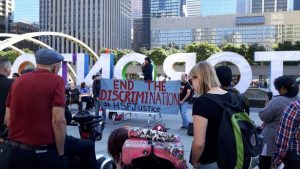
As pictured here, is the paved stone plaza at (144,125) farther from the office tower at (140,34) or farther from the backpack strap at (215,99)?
the office tower at (140,34)

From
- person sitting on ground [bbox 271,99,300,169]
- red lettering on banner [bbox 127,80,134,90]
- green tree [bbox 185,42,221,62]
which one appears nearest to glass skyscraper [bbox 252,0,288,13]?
green tree [bbox 185,42,221,62]

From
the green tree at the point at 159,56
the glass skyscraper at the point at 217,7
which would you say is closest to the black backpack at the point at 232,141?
the green tree at the point at 159,56

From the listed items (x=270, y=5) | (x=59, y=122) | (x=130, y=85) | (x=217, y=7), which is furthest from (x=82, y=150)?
(x=270, y=5)

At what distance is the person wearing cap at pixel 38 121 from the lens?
3.39 metres

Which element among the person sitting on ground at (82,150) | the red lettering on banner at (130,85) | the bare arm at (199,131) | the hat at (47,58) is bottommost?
the person sitting on ground at (82,150)

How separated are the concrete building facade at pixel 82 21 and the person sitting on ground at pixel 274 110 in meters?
139

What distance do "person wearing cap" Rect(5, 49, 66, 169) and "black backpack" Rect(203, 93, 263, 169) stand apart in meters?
1.32

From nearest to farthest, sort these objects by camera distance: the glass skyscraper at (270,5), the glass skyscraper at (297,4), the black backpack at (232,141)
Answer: the black backpack at (232,141), the glass skyscraper at (297,4), the glass skyscraper at (270,5)

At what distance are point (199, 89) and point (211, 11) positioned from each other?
176 meters

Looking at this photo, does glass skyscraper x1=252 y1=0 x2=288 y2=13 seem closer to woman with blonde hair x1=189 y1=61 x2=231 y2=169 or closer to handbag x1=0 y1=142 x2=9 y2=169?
woman with blonde hair x1=189 y1=61 x2=231 y2=169

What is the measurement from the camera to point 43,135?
342 centimetres

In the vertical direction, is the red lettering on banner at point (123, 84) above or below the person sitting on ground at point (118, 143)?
above

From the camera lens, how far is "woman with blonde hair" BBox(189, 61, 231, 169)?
10.1 feet

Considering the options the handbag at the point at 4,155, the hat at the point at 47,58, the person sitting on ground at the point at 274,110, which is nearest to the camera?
the hat at the point at 47,58
